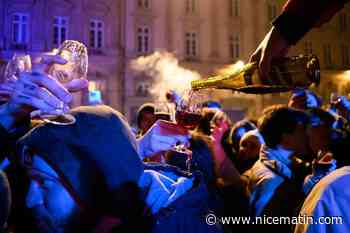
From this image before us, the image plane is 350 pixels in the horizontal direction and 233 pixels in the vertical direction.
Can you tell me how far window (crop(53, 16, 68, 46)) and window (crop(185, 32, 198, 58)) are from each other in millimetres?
7226

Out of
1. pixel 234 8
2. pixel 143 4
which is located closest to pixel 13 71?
pixel 143 4

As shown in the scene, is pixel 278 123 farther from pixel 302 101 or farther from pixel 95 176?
pixel 95 176

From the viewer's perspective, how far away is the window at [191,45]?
21875 mm

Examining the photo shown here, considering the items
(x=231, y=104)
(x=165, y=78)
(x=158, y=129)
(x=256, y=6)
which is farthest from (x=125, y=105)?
(x=158, y=129)

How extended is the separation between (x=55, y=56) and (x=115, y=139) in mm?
521

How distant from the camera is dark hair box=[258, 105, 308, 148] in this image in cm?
293

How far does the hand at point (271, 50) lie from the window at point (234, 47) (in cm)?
2135

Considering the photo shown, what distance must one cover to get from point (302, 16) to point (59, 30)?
20.6 metres

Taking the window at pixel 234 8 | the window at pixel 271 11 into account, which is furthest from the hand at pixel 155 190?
the window at pixel 234 8

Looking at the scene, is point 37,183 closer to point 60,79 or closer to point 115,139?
point 115,139

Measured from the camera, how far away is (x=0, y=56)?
18703 millimetres

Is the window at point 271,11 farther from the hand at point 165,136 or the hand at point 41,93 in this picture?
the hand at point 41,93

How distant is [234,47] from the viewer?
2266 cm

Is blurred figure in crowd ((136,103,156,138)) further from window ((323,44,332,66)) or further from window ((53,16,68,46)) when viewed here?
window ((323,44,332,66))
